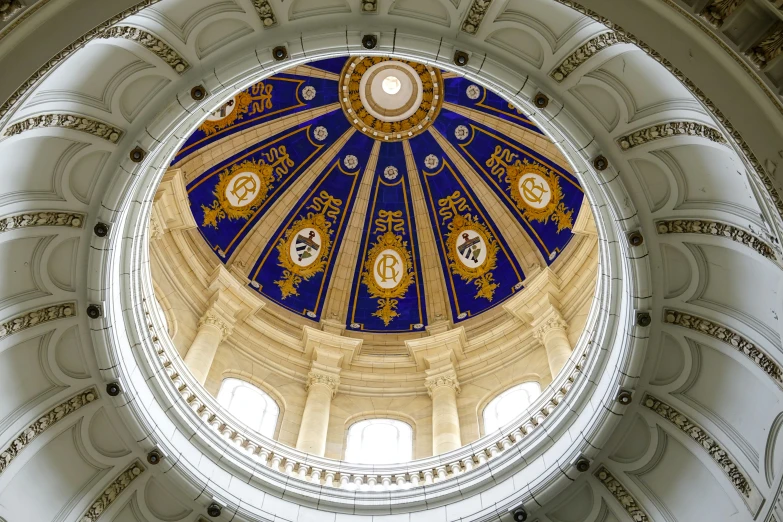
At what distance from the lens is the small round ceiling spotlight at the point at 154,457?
1443 cm

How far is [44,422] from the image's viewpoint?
44.4ft

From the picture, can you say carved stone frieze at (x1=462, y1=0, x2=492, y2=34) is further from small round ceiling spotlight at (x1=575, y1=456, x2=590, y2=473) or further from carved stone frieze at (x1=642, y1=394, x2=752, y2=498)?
small round ceiling spotlight at (x1=575, y1=456, x2=590, y2=473)

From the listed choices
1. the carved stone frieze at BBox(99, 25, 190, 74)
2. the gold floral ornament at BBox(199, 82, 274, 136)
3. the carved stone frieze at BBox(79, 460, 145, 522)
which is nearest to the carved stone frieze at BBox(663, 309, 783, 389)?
the carved stone frieze at BBox(99, 25, 190, 74)

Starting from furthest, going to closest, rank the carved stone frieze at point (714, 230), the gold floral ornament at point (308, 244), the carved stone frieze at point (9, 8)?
the gold floral ornament at point (308, 244) → the carved stone frieze at point (714, 230) → the carved stone frieze at point (9, 8)

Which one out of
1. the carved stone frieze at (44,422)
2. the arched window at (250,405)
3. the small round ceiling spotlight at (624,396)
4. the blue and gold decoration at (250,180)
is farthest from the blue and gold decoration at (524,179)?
the carved stone frieze at (44,422)

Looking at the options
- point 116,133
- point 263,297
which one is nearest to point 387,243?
point 263,297

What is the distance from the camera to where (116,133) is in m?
12.5

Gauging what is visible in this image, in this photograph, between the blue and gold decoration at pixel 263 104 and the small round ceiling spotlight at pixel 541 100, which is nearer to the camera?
the small round ceiling spotlight at pixel 541 100

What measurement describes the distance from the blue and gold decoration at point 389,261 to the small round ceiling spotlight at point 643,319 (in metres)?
13.1

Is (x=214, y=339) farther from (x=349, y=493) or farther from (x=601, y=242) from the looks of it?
(x=601, y=242)

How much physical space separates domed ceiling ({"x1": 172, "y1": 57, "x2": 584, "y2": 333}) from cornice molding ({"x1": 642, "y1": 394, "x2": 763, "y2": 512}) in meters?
11.2

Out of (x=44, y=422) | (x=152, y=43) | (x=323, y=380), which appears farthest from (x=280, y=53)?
(x=323, y=380)

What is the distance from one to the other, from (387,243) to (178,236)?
26.5ft

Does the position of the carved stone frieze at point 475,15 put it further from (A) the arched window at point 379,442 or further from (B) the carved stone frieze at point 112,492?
(A) the arched window at point 379,442
